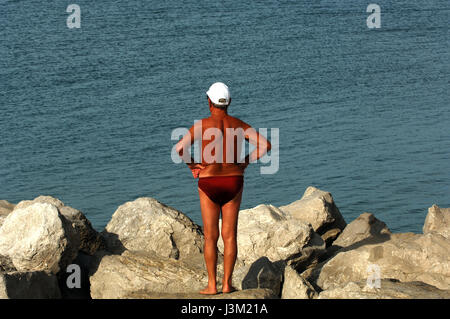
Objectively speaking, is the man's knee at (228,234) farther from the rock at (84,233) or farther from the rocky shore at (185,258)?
the rock at (84,233)

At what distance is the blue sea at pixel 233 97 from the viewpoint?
23562mm

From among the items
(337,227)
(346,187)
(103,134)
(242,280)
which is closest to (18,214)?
(242,280)

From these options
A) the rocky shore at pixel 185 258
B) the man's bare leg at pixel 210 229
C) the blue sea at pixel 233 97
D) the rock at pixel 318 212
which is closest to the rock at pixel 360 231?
the rocky shore at pixel 185 258

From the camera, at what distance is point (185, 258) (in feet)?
39.7

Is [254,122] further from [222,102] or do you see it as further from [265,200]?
[222,102]

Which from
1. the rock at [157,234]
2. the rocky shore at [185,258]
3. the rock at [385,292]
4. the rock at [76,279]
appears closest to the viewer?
the rock at [385,292]

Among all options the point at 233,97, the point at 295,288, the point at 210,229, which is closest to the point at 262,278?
the point at 295,288

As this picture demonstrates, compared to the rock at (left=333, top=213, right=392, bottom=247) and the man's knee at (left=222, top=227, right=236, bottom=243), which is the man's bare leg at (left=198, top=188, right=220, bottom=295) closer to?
the man's knee at (left=222, top=227, right=236, bottom=243)

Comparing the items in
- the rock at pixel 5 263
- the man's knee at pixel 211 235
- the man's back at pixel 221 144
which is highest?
the man's back at pixel 221 144

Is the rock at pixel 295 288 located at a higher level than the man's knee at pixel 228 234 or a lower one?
lower

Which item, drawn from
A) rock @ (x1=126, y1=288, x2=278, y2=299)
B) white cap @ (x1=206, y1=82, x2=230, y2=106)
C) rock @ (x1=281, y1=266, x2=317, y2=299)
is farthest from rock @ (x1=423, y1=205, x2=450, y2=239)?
white cap @ (x1=206, y1=82, x2=230, y2=106)

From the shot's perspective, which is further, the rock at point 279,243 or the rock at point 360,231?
the rock at point 360,231

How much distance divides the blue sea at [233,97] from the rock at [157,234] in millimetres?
8852

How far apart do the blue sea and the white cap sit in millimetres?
12792
